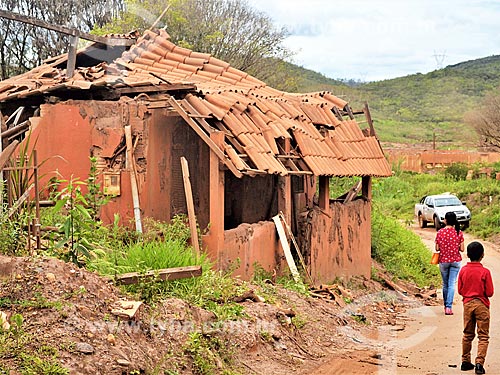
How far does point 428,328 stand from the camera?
12.5 meters

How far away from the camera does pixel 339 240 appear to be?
15.9m

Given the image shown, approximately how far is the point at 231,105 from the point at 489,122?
45472 mm

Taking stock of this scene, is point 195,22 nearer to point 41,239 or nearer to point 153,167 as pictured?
point 153,167

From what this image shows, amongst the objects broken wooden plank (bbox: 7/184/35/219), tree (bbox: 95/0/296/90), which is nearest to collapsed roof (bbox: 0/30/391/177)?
broken wooden plank (bbox: 7/184/35/219)

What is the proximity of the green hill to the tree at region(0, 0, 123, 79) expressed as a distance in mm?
35863

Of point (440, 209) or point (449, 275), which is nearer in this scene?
point (449, 275)

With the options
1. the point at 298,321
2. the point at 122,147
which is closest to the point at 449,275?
the point at 298,321

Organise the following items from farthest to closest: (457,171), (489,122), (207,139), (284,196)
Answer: (489,122)
(457,171)
(284,196)
(207,139)

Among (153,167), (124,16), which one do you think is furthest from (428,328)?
(124,16)

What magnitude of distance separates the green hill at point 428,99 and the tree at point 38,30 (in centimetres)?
3586

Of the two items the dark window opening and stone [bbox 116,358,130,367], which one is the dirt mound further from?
the dark window opening

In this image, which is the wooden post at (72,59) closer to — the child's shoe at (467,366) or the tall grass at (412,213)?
the child's shoe at (467,366)

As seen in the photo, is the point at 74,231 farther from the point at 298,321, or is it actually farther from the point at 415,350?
the point at 415,350

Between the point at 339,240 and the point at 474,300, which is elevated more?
the point at 339,240
